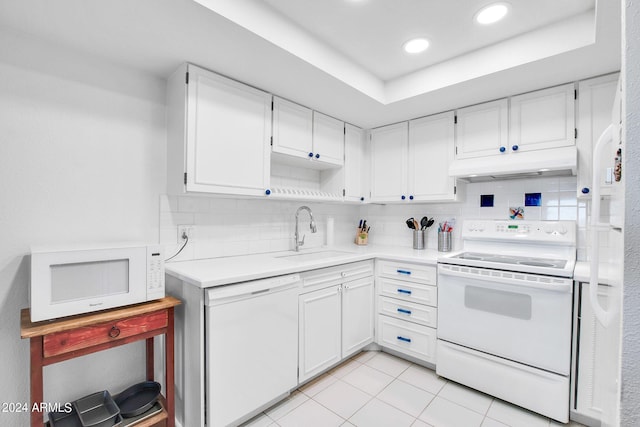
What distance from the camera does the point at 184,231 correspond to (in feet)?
6.81

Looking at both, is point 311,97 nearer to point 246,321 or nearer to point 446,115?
point 446,115

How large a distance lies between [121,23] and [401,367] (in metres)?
2.90

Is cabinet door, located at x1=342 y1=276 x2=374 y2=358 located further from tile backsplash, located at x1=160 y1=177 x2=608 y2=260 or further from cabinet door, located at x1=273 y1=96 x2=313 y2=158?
cabinet door, located at x1=273 y1=96 x2=313 y2=158

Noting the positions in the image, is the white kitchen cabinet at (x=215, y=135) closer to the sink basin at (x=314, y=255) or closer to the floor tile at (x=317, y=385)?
the sink basin at (x=314, y=255)

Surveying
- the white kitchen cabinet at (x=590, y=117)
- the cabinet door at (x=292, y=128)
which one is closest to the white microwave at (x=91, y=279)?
the cabinet door at (x=292, y=128)

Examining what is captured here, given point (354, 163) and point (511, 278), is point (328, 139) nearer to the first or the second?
point (354, 163)

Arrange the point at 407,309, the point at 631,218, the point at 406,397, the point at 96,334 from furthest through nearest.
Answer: the point at 407,309 < the point at 406,397 < the point at 96,334 < the point at 631,218

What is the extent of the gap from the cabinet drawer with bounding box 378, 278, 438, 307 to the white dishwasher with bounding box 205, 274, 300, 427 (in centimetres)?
97

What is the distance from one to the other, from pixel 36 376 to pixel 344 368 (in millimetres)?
1893

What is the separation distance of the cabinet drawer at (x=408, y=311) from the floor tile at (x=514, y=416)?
61 cm

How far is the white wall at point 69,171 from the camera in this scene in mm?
1511

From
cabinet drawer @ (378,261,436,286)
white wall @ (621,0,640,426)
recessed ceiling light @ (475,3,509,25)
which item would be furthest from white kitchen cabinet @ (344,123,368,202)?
white wall @ (621,0,640,426)

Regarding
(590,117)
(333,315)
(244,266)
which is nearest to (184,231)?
(244,266)

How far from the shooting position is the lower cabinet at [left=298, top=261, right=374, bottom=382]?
6.74ft
